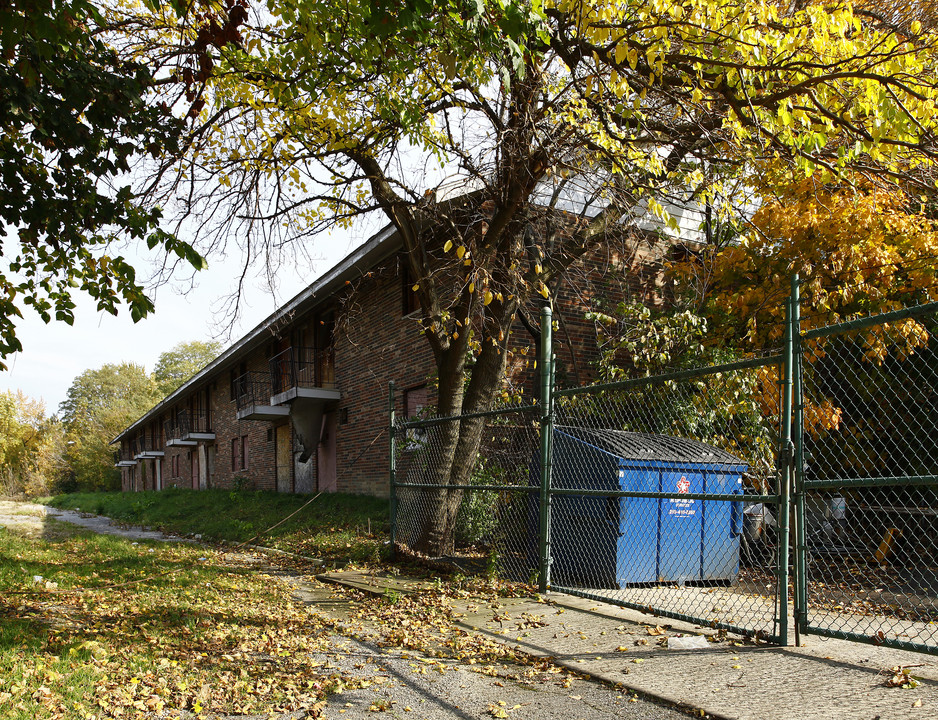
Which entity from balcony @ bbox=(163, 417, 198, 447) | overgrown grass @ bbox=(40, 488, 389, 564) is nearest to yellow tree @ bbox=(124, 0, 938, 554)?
overgrown grass @ bbox=(40, 488, 389, 564)

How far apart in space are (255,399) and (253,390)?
1.79ft

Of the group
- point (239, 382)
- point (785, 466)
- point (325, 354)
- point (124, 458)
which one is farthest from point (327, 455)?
point (124, 458)

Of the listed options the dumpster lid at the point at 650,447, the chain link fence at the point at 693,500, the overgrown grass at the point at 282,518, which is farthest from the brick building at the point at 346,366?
the dumpster lid at the point at 650,447

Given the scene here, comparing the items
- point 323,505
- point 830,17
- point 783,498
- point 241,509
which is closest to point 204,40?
point 830,17

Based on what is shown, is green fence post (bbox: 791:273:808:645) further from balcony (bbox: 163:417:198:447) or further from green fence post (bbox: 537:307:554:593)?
balcony (bbox: 163:417:198:447)

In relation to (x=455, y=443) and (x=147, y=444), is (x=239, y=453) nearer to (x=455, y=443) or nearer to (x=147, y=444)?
(x=455, y=443)

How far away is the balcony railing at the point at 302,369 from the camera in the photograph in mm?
19656

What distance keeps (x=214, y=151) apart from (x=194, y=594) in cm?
500

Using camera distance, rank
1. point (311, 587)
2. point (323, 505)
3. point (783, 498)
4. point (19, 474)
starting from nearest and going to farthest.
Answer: point (783, 498) < point (311, 587) < point (323, 505) < point (19, 474)

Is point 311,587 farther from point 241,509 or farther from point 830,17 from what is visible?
point 241,509

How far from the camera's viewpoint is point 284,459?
72.6ft

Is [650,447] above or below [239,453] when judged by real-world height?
above

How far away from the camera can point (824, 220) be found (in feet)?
33.2

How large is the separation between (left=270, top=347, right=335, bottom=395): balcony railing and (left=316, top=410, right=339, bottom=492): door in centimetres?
94
